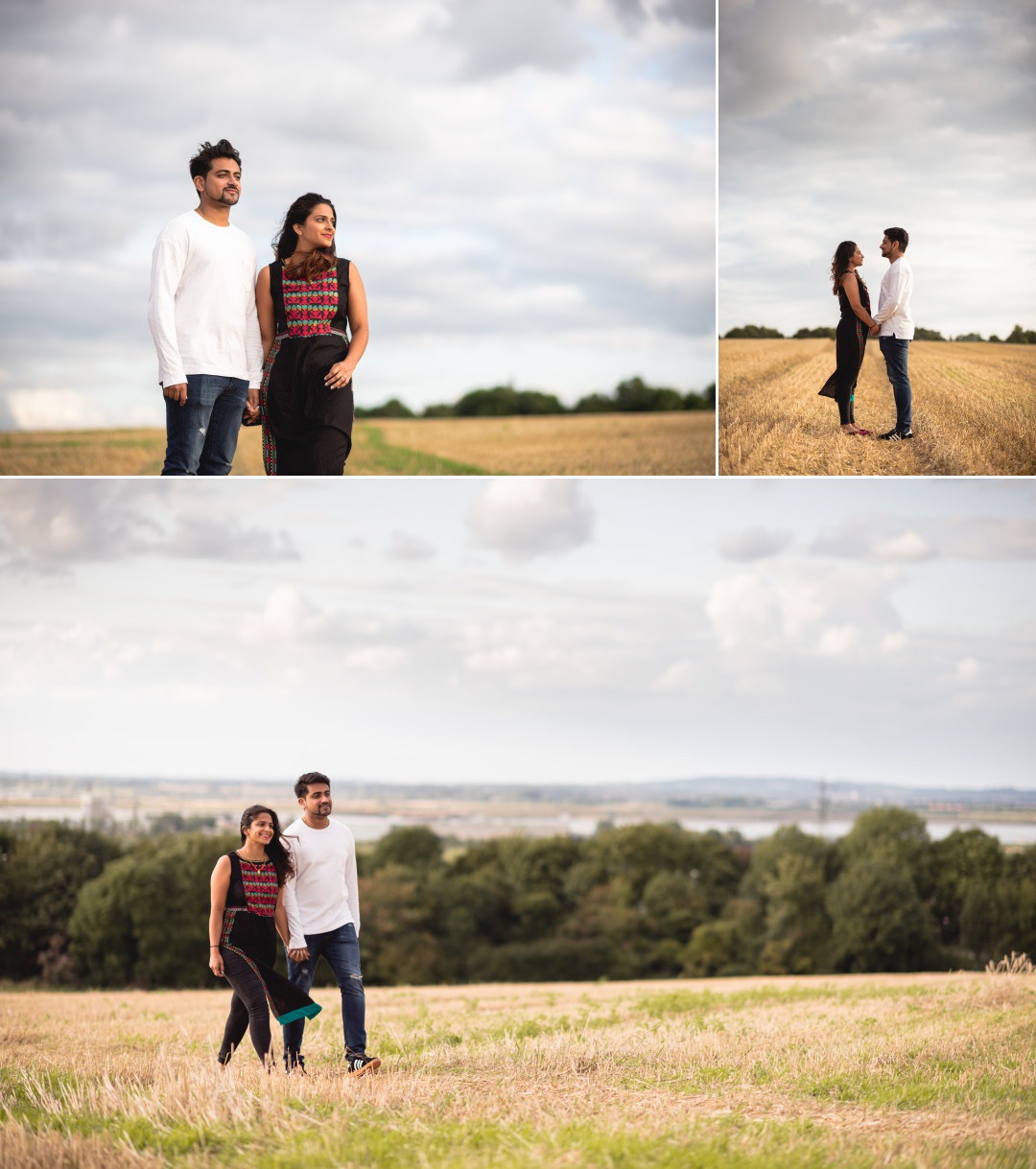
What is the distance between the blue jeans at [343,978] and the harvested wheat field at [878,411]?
18.8 ft

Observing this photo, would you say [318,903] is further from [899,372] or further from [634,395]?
[634,395]

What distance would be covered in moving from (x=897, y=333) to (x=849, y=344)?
35 centimetres

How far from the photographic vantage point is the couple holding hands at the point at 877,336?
966 centimetres

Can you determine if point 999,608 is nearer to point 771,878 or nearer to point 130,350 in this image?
point 771,878

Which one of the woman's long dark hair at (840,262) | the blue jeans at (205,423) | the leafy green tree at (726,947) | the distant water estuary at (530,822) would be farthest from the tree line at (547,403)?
the leafy green tree at (726,947)

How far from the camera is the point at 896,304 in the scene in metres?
9.63

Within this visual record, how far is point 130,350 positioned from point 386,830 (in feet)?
43.9

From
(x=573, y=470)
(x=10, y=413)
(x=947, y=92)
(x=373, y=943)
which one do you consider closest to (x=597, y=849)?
(x=373, y=943)

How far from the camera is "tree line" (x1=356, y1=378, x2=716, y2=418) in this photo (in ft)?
47.1

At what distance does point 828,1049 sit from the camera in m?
6.80

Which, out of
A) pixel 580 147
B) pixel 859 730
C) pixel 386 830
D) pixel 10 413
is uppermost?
pixel 580 147

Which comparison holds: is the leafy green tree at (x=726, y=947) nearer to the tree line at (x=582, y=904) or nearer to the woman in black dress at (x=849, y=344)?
the tree line at (x=582, y=904)


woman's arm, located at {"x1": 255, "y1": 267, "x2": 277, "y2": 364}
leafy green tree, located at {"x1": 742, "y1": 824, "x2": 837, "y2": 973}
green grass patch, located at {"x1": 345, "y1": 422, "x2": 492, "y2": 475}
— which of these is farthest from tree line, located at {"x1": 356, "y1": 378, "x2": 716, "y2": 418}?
leafy green tree, located at {"x1": 742, "y1": 824, "x2": 837, "y2": 973}

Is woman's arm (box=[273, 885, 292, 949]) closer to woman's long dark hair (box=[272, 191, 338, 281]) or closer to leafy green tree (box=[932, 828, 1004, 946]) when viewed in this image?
woman's long dark hair (box=[272, 191, 338, 281])
